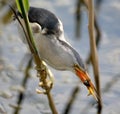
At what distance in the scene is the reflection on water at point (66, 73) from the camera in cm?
257

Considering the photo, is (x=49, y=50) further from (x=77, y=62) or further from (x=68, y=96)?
(x=68, y=96)

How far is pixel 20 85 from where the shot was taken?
8.86 ft

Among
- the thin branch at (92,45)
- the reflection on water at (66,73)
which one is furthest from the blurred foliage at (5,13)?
the thin branch at (92,45)

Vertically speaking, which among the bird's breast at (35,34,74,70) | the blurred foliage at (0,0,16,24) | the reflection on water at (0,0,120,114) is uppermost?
the bird's breast at (35,34,74,70)

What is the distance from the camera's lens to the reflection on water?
2.57 metres

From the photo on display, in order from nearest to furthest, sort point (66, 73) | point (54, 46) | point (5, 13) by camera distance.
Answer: point (54, 46), point (66, 73), point (5, 13)

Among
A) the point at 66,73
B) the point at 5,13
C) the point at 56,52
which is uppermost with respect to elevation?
the point at 56,52

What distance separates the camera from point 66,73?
A: 9.23 feet

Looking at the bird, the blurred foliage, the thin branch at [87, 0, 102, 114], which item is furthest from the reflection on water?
the bird

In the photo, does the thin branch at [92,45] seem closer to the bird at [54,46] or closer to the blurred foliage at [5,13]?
the bird at [54,46]

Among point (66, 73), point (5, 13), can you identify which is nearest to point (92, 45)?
point (66, 73)

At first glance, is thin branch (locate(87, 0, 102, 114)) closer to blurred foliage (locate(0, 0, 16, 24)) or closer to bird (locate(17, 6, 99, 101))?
bird (locate(17, 6, 99, 101))

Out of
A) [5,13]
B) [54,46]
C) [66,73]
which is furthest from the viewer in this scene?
[5,13]

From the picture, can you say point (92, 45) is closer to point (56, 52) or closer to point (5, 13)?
point (56, 52)
